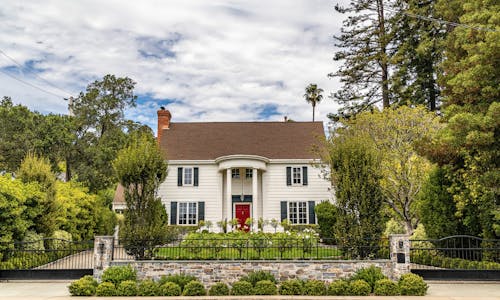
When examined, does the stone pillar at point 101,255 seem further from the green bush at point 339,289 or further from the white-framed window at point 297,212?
the white-framed window at point 297,212

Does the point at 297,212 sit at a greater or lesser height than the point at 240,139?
lesser

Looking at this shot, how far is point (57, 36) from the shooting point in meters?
19.1

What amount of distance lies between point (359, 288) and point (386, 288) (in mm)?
751

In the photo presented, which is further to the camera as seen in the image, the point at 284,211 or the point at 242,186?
the point at 242,186

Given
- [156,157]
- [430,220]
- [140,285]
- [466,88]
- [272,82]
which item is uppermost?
[272,82]

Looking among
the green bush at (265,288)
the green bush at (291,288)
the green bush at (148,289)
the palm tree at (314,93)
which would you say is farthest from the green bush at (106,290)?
the palm tree at (314,93)

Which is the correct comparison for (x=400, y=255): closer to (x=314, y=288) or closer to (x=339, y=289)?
(x=339, y=289)

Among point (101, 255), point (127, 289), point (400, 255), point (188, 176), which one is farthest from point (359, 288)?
point (188, 176)

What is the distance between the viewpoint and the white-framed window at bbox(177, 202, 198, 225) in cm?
2641

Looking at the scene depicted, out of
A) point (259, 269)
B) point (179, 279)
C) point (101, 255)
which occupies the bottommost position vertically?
point (179, 279)

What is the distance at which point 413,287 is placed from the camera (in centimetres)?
1144

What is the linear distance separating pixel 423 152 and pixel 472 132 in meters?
3.12

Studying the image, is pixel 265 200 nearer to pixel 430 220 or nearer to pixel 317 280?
pixel 430 220

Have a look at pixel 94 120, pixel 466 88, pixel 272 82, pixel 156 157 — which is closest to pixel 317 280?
pixel 156 157
